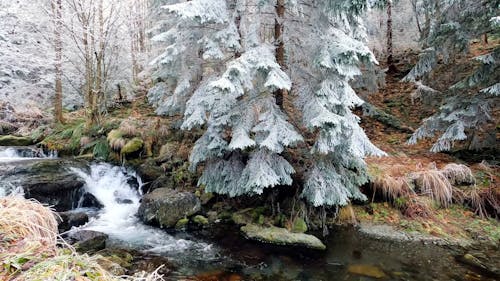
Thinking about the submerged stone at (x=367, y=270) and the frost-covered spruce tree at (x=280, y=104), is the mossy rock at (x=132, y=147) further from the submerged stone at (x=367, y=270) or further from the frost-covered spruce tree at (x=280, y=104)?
the submerged stone at (x=367, y=270)

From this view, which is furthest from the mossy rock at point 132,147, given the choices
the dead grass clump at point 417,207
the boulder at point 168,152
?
the dead grass clump at point 417,207

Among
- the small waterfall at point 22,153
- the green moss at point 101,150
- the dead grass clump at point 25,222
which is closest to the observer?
the dead grass clump at point 25,222

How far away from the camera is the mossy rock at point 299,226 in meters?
7.05

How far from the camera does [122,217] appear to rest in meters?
8.25

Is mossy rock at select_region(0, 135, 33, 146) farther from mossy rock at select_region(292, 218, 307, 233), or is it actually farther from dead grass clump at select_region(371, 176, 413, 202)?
dead grass clump at select_region(371, 176, 413, 202)

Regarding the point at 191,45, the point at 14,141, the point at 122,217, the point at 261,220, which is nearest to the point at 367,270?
the point at 261,220

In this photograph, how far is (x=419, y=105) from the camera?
44.7 ft

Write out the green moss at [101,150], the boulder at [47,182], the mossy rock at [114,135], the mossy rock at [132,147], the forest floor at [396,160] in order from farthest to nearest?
the green moss at [101,150], the mossy rock at [114,135], the mossy rock at [132,147], the boulder at [47,182], the forest floor at [396,160]

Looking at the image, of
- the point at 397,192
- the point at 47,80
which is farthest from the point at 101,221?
the point at 47,80

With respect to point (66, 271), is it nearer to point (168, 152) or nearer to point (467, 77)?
point (168, 152)

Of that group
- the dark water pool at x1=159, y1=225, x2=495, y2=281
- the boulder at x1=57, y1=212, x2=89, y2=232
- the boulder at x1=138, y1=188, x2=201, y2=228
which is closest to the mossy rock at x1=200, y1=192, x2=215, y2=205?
the boulder at x1=138, y1=188, x2=201, y2=228

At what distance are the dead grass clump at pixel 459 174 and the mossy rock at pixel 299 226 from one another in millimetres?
3679

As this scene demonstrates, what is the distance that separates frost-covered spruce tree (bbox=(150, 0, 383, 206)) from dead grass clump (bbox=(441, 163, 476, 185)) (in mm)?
2278

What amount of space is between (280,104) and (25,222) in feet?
18.1
